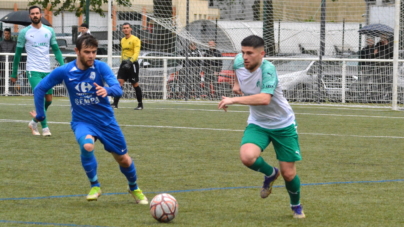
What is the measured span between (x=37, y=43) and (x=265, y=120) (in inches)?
251

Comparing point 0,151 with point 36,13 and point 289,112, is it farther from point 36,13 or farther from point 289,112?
point 289,112

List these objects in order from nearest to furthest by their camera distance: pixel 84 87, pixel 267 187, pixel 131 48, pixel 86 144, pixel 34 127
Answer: pixel 86 144, pixel 267 187, pixel 84 87, pixel 34 127, pixel 131 48

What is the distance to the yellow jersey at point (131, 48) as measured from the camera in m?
17.1

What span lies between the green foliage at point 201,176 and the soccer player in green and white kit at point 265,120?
35 cm

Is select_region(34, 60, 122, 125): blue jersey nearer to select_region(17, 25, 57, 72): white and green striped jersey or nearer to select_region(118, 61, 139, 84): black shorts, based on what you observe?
select_region(17, 25, 57, 72): white and green striped jersey

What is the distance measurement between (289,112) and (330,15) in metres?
17.0

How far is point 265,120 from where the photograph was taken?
6441 mm

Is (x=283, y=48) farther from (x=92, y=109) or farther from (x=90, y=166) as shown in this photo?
(x=90, y=166)

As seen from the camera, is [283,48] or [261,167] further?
[283,48]

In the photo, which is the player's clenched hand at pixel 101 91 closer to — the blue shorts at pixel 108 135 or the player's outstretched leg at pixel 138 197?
the blue shorts at pixel 108 135

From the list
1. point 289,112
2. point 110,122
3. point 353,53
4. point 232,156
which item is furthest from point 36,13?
point 353,53

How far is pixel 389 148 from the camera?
11023mm

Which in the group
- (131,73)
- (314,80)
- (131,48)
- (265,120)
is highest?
(131,48)

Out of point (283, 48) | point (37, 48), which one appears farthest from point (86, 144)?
point (283, 48)
